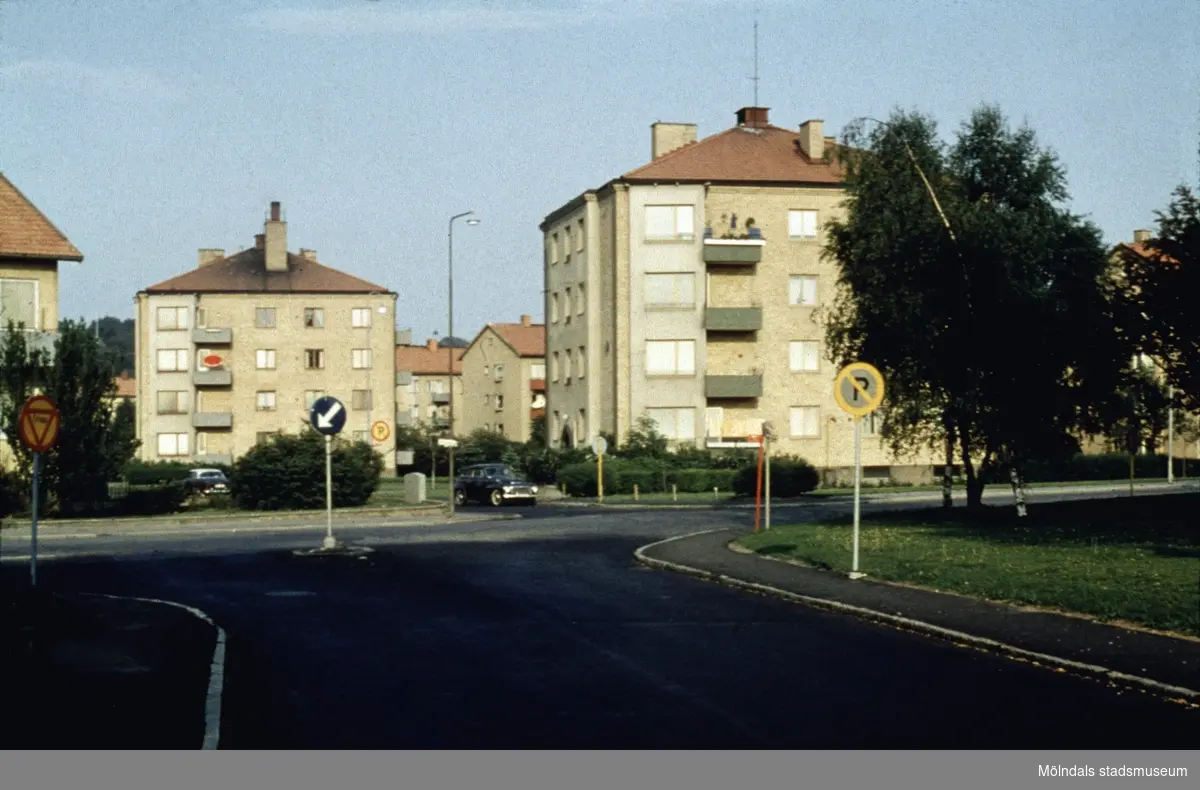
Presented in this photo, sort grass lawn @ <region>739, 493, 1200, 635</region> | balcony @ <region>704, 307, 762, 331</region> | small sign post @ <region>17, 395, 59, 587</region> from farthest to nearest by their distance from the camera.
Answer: balcony @ <region>704, 307, 762, 331</region>, small sign post @ <region>17, 395, 59, 587</region>, grass lawn @ <region>739, 493, 1200, 635</region>

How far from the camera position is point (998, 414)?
27609mm

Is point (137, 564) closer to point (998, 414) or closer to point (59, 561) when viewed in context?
point (59, 561)

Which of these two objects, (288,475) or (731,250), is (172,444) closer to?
(731,250)

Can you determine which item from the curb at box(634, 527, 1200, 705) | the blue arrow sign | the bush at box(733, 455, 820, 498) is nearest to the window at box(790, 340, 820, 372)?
the bush at box(733, 455, 820, 498)

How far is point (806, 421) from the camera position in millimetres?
68375

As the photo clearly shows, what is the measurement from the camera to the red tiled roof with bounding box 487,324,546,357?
10603 centimetres

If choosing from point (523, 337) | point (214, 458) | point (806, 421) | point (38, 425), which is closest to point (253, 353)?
point (214, 458)

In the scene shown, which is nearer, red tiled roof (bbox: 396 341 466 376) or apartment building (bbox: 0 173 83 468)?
apartment building (bbox: 0 173 83 468)

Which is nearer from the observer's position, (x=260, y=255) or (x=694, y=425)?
(x=694, y=425)

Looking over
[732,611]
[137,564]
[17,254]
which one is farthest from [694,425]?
[732,611]

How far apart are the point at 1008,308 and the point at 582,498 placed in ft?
99.8

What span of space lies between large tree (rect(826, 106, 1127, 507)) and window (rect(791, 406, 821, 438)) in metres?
38.6

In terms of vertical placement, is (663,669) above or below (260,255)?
below

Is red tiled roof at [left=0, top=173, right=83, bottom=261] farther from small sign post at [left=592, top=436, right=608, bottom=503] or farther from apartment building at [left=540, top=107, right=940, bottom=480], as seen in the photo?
apartment building at [left=540, top=107, right=940, bottom=480]
